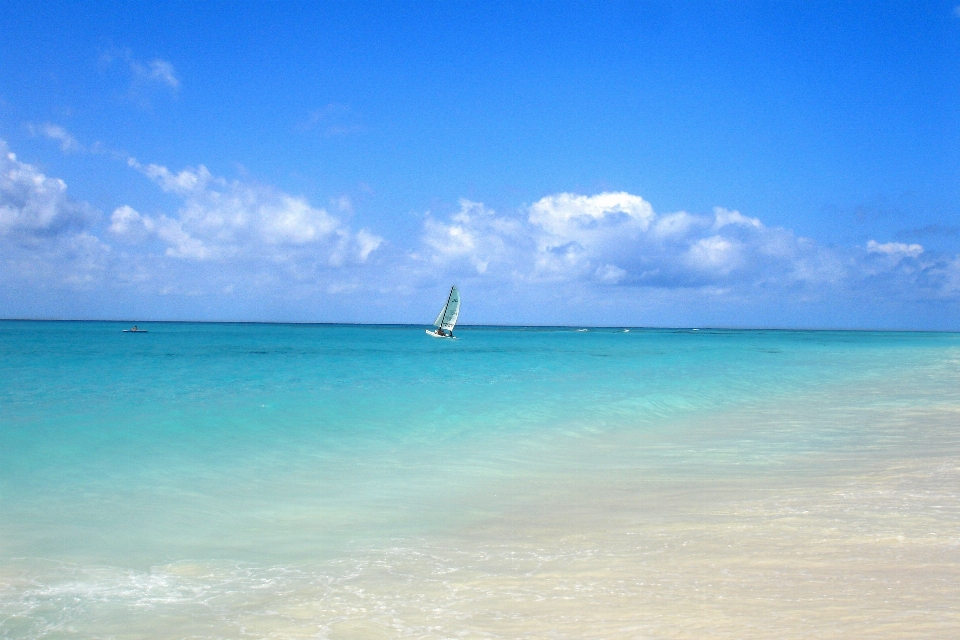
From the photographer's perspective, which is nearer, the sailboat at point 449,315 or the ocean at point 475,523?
the ocean at point 475,523

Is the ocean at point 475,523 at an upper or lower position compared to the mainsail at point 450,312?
lower

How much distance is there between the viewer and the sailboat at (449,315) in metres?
65.2

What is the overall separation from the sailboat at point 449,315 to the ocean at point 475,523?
161ft

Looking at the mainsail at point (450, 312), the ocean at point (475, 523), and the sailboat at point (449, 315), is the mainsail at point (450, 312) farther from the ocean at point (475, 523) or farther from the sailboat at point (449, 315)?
the ocean at point (475, 523)

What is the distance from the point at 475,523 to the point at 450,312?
61.6 m

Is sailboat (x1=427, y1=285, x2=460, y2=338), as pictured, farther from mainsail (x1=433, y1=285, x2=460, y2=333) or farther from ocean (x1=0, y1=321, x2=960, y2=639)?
ocean (x1=0, y1=321, x2=960, y2=639)

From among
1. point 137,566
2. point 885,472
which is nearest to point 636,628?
point 137,566

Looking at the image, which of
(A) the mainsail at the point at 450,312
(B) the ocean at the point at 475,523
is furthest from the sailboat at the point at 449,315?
(B) the ocean at the point at 475,523

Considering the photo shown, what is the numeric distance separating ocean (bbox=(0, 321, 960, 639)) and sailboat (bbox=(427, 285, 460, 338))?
161ft

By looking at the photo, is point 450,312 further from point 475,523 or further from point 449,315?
point 475,523

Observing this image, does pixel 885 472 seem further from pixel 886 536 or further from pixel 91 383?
pixel 91 383

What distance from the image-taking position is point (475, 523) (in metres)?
6.81

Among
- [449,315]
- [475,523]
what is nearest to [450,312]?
[449,315]

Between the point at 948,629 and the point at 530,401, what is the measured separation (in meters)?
15.0
